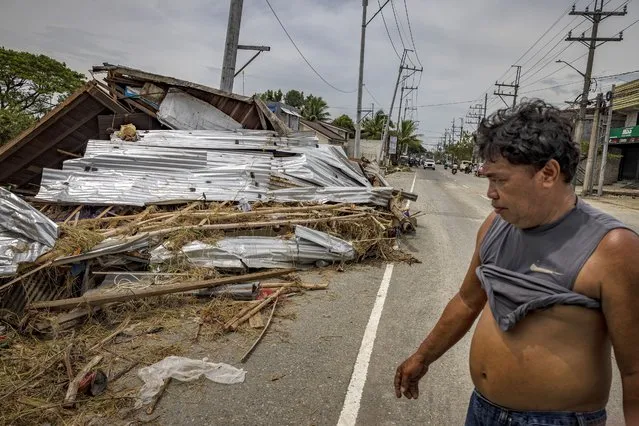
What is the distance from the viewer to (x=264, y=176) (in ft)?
27.3

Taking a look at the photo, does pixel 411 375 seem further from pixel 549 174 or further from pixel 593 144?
pixel 593 144

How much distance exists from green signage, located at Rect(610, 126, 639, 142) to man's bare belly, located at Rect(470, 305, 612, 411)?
121ft

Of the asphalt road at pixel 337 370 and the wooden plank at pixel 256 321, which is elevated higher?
the wooden plank at pixel 256 321

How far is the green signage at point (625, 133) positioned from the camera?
30.3 meters

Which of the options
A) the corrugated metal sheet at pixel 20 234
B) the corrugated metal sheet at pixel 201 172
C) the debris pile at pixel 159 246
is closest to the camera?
the debris pile at pixel 159 246

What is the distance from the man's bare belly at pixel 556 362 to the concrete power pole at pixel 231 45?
11.6 meters

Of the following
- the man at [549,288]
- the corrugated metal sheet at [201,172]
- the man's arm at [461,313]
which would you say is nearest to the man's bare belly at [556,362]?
the man at [549,288]

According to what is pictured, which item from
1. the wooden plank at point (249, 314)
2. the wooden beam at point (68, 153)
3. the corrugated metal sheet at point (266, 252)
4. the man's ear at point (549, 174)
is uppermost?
the man's ear at point (549, 174)

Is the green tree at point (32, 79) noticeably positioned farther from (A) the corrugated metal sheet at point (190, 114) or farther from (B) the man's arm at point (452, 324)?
(B) the man's arm at point (452, 324)

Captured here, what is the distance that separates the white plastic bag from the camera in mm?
3270

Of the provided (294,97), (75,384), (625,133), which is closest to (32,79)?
(75,384)

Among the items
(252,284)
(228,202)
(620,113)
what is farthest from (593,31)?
(252,284)

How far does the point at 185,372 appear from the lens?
3.40 metres

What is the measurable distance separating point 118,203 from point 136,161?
136 cm
